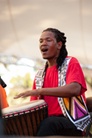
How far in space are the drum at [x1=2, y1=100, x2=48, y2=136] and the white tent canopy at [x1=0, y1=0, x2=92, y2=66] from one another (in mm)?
6215

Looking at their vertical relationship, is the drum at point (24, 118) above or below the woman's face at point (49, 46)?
below

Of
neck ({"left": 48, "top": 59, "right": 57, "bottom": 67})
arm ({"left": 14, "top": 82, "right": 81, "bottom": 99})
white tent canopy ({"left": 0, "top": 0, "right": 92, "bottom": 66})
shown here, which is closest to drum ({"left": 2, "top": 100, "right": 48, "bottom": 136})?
arm ({"left": 14, "top": 82, "right": 81, "bottom": 99})

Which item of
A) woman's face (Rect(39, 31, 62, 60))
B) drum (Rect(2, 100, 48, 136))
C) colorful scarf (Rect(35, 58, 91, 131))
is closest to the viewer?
drum (Rect(2, 100, 48, 136))

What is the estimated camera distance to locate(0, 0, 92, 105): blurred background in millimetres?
8977

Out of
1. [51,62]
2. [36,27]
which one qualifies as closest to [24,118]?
[51,62]

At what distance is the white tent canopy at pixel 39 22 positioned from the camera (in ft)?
29.3

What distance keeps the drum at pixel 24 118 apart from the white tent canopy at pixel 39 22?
6.21 meters

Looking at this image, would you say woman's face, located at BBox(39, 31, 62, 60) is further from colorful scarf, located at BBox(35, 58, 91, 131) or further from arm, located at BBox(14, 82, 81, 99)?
arm, located at BBox(14, 82, 81, 99)

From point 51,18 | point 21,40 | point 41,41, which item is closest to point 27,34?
point 21,40

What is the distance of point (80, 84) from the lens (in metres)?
2.68

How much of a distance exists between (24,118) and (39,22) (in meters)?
7.45

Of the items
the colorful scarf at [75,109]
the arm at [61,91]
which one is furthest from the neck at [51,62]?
the arm at [61,91]

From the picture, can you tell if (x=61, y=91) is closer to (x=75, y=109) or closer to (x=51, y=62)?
(x=75, y=109)

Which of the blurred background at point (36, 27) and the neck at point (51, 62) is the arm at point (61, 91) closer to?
the neck at point (51, 62)
